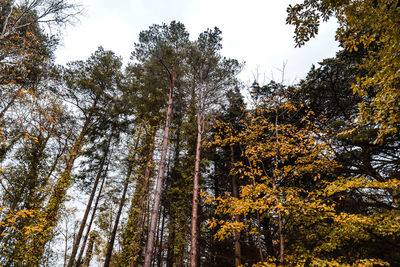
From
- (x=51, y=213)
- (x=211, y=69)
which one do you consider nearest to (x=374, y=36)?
(x=211, y=69)

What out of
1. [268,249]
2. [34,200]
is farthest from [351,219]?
[34,200]

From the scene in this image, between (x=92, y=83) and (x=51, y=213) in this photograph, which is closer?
(x=51, y=213)

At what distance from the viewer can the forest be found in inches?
170

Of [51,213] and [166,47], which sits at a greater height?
[166,47]

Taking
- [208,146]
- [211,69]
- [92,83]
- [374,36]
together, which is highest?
[92,83]

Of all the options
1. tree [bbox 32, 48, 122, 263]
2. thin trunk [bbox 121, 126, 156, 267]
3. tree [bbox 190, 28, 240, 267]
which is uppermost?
tree [bbox 32, 48, 122, 263]

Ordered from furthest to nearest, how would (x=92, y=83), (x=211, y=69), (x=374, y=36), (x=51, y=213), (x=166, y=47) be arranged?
1. (x=92, y=83)
2. (x=211, y=69)
3. (x=166, y=47)
4. (x=51, y=213)
5. (x=374, y=36)

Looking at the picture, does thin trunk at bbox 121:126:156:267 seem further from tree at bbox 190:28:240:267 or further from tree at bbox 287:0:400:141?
tree at bbox 287:0:400:141

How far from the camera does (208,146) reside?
755 centimetres

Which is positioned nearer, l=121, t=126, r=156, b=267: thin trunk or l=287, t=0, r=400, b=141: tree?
l=287, t=0, r=400, b=141: tree

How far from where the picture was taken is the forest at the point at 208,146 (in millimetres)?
4312

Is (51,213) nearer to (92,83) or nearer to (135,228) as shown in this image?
(135,228)

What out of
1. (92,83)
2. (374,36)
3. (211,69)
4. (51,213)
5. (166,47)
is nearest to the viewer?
(374,36)

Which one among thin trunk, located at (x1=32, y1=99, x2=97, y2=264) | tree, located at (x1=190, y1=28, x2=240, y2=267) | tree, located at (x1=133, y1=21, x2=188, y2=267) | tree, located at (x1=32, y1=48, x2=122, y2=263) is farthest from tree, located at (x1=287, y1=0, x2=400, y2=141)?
tree, located at (x1=32, y1=48, x2=122, y2=263)
